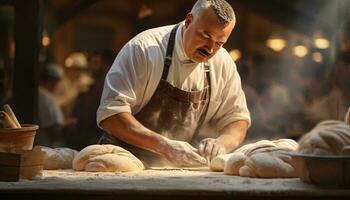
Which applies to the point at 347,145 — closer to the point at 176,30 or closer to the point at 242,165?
the point at 242,165

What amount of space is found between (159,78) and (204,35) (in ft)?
1.53

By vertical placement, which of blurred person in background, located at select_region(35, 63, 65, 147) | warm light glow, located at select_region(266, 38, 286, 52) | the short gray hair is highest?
the short gray hair

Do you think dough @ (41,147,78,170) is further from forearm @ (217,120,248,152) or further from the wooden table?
forearm @ (217,120,248,152)

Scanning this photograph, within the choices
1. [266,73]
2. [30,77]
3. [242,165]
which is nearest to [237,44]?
[266,73]

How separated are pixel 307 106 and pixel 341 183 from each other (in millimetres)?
5933

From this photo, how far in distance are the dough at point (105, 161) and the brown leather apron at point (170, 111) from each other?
0.52 meters

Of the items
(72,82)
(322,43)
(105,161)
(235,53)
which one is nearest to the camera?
(105,161)

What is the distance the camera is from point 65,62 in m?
10.8

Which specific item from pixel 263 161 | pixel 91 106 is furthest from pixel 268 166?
pixel 91 106

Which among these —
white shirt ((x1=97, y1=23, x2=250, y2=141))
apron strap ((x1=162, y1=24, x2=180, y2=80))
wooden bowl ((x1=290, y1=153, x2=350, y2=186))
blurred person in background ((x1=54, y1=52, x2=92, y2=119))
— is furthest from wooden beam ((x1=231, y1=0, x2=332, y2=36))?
wooden bowl ((x1=290, y1=153, x2=350, y2=186))

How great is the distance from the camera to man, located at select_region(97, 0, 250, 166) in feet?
13.9

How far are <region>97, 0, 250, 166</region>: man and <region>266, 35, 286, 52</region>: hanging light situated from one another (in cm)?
588

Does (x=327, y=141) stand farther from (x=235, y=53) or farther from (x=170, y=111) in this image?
(x=235, y=53)

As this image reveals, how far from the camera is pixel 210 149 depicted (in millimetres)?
4195
